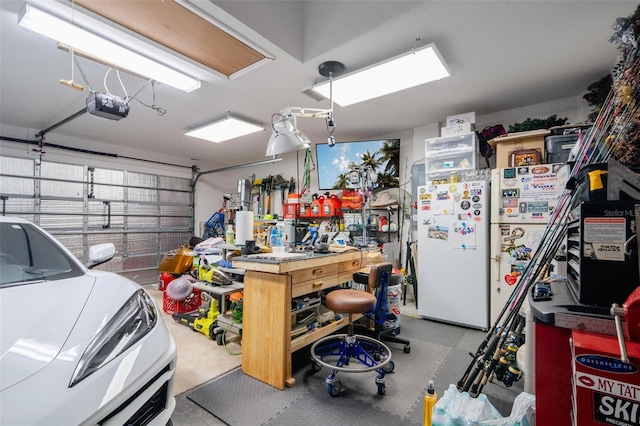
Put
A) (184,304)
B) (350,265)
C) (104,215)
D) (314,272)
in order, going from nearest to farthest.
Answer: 1. (314,272)
2. (350,265)
3. (184,304)
4. (104,215)

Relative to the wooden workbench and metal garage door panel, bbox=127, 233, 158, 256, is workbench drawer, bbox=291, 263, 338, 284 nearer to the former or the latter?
the wooden workbench

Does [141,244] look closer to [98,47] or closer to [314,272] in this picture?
[98,47]

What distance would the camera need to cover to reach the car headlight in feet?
3.00

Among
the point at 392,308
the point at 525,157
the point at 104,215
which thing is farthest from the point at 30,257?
the point at 104,215

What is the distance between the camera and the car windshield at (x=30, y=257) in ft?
4.44

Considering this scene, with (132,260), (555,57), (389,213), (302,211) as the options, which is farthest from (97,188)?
(555,57)

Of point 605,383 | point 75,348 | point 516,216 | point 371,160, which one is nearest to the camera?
point 605,383

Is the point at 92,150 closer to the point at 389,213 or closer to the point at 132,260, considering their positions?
the point at 132,260

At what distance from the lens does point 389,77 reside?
2.86m

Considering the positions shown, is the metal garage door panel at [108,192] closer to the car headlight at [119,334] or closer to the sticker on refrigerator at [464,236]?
the car headlight at [119,334]

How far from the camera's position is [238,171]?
24.7ft

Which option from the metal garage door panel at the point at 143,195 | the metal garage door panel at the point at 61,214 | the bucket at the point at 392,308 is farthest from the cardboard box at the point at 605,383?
the metal garage door panel at the point at 143,195

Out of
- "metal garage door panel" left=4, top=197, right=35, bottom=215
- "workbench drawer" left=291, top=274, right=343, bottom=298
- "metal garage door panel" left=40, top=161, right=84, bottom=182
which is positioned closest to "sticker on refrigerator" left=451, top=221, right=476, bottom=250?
"workbench drawer" left=291, top=274, right=343, bottom=298

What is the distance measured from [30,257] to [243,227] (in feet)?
4.85
